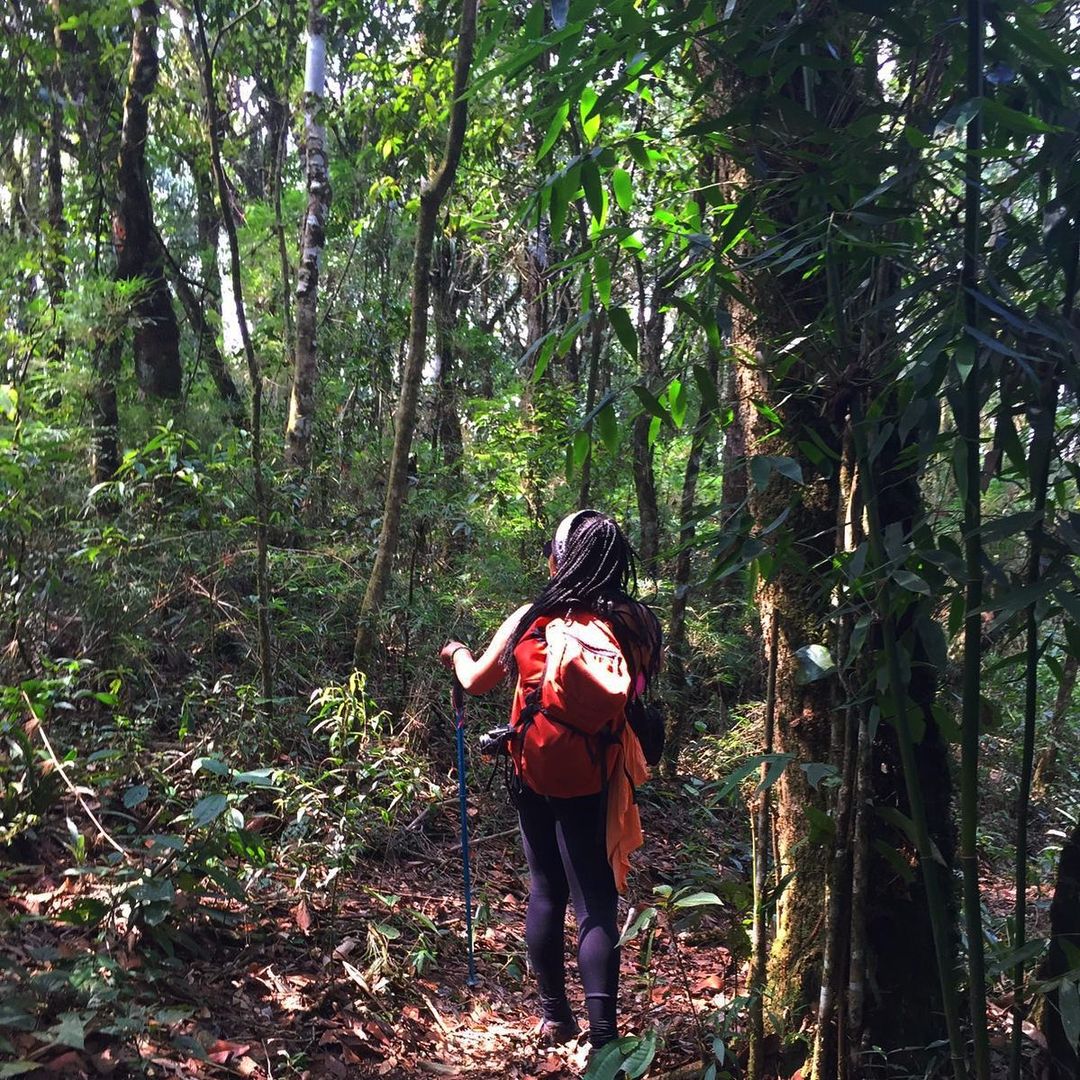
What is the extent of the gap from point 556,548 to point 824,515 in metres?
1.04

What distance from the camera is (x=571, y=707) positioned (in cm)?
296

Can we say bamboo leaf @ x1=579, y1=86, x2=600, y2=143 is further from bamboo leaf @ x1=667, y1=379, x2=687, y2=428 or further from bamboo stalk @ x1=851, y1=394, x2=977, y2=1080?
bamboo stalk @ x1=851, y1=394, x2=977, y2=1080

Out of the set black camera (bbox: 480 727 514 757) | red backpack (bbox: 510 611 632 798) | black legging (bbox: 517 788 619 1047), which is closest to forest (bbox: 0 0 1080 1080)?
black legging (bbox: 517 788 619 1047)

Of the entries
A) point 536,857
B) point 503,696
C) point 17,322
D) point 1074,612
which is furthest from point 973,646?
point 17,322

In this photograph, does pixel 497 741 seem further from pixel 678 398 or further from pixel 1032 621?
pixel 1032 621

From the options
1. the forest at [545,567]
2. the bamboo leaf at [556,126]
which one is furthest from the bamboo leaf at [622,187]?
the bamboo leaf at [556,126]

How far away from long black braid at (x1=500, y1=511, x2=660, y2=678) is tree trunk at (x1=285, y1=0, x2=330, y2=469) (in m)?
4.88

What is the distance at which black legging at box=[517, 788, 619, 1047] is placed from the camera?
308cm

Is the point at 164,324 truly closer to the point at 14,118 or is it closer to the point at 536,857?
the point at 14,118

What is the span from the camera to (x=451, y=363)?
32.8ft

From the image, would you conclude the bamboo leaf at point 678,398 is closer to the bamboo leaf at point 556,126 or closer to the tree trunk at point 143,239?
the bamboo leaf at point 556,126

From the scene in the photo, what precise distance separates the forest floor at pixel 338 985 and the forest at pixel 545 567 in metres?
0.02

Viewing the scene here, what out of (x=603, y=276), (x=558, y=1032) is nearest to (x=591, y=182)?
(x=603, y=276)

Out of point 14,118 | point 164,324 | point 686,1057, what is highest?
point 14,118
